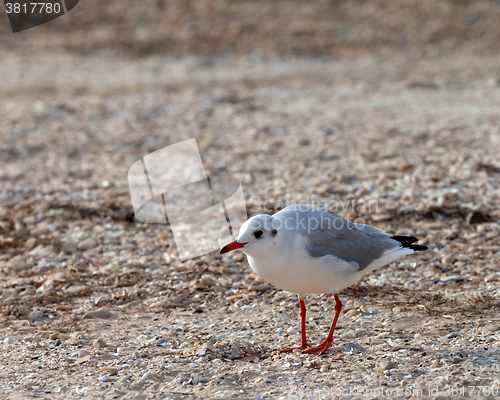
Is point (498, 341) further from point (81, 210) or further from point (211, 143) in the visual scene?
point (211, 143)

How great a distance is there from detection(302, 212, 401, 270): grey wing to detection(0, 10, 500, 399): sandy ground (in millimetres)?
635

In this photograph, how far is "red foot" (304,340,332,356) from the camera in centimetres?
443

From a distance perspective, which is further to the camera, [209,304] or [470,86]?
[470,86]

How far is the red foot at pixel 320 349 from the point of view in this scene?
443cm

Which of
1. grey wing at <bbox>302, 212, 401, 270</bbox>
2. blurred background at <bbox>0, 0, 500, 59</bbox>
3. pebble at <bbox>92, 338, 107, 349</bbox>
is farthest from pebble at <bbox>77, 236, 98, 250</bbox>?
blurred background at <bbox>0, 0, 500, 59</bbox>

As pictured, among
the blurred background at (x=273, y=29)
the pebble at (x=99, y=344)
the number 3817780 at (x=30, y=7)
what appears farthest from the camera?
the number 3817780 at (x=30, y=7)

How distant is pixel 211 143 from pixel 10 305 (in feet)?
16.1

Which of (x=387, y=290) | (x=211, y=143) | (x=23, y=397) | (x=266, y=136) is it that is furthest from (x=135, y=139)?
(x=23, y=397)

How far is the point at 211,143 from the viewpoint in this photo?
31.5 feet

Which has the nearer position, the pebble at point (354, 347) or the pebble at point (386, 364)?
the pebble at point (386, 364)

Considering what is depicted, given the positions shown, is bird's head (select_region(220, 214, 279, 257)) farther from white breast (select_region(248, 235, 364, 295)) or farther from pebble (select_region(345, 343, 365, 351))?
pebble (select_region(345, 343, 365, 351))

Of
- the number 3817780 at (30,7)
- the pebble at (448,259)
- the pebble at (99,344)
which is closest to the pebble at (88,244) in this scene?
the pebble at (99,344)

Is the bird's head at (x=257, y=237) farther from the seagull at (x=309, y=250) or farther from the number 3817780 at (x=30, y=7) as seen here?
the number 3817780 at (x=30, y=7)

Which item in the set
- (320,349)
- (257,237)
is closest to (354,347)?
(320,349)
